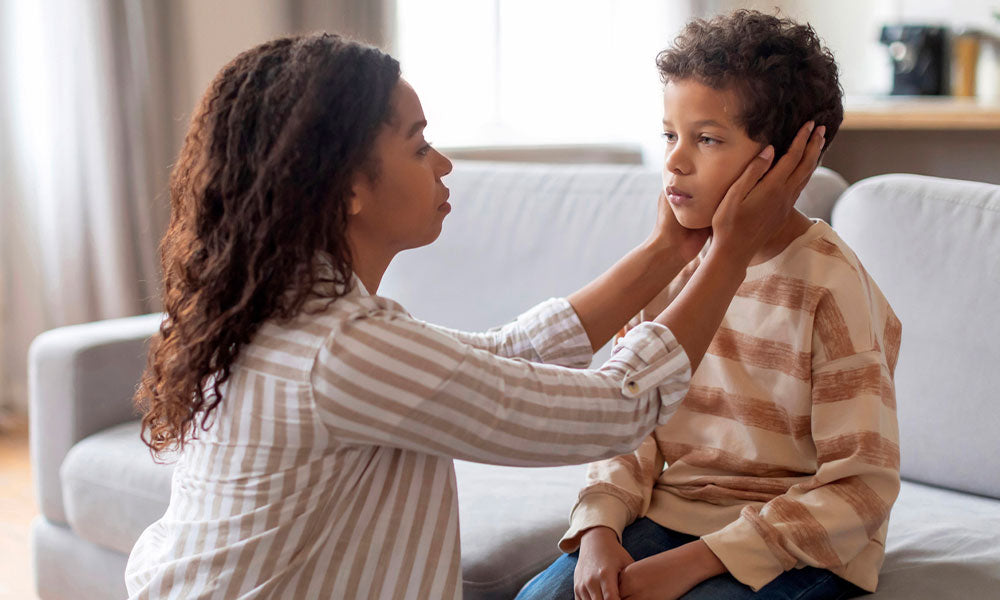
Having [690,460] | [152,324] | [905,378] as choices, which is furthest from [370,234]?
[152,324]

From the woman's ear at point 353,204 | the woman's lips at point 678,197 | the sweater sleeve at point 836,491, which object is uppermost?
the woman's ear at point 353,204

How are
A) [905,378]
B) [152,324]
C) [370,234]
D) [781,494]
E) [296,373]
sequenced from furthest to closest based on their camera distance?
[152,324]
[905,378]
[781,494]
[370,234]
[296,373]

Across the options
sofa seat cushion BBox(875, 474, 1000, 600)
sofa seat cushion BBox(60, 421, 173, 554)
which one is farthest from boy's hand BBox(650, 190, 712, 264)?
sofa seat cushion BBox(60, 421, 173, 554)

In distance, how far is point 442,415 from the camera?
3.18 ft

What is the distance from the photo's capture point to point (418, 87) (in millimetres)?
4035

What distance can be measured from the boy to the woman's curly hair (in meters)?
0.39

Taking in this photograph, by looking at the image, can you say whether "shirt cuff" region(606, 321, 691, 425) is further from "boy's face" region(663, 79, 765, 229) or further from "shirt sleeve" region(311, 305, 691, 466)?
"boy's face" region(663, 79, 765, 229)

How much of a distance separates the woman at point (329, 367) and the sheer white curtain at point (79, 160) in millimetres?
2370

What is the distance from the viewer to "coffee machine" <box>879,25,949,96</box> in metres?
3.85

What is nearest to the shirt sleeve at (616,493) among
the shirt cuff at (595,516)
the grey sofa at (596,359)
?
the shirt cuff at (595,516)

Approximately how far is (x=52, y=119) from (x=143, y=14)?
17.3 inches

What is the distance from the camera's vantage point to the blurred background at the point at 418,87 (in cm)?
329

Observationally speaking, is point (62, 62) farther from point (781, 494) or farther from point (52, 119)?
point (781, 494)

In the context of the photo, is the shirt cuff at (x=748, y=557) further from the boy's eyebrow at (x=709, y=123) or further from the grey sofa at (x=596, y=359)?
the boy's eyebrow at (x=709, y=123)
